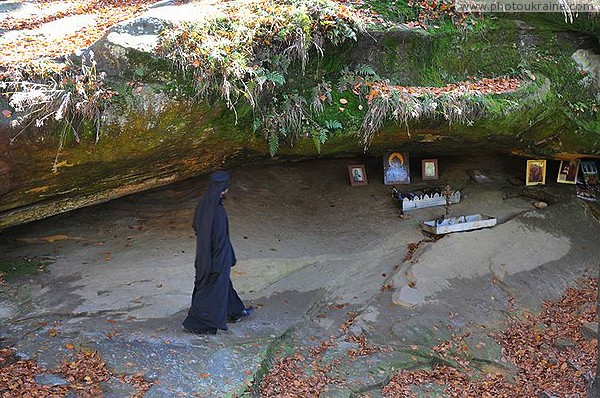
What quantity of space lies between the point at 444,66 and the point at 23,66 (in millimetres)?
6011

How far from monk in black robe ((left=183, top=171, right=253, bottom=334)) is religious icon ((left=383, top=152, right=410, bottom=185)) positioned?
502cm

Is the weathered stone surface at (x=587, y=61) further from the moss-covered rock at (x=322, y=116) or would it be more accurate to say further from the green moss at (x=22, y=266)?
the green moss at (x=22, y=266)

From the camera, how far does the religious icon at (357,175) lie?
37.7 ft

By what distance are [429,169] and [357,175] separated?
139cm

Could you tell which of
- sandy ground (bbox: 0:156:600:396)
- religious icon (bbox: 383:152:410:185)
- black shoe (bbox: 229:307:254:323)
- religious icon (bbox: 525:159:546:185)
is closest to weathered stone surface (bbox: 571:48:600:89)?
religious icon (bbox: 525:159:546:185)

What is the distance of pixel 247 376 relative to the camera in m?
6.23

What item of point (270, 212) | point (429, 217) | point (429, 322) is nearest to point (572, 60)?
point (429, 217)

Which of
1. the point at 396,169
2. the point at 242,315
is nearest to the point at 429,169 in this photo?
the point at 396,169

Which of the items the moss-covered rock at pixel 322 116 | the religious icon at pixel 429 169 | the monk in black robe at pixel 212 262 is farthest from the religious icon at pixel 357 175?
the monk in black robe at pixel 212 262

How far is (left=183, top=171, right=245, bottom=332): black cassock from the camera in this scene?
6.63 metres

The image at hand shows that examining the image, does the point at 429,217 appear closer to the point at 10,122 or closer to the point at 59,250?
the point at 59,250

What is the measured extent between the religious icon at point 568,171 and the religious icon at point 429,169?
7.91ft

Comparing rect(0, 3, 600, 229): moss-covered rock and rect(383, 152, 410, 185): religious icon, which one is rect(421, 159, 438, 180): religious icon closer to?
rect(383, 152, 410, 185): religious icon

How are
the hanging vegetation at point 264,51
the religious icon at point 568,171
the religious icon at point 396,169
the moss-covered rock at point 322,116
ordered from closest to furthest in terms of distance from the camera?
1. the moss-covered rock at point 322,116
2. the hanging vegetation at point 264,51
3. the religious icon at point 396,169
4. the religious icon at point 568,171
